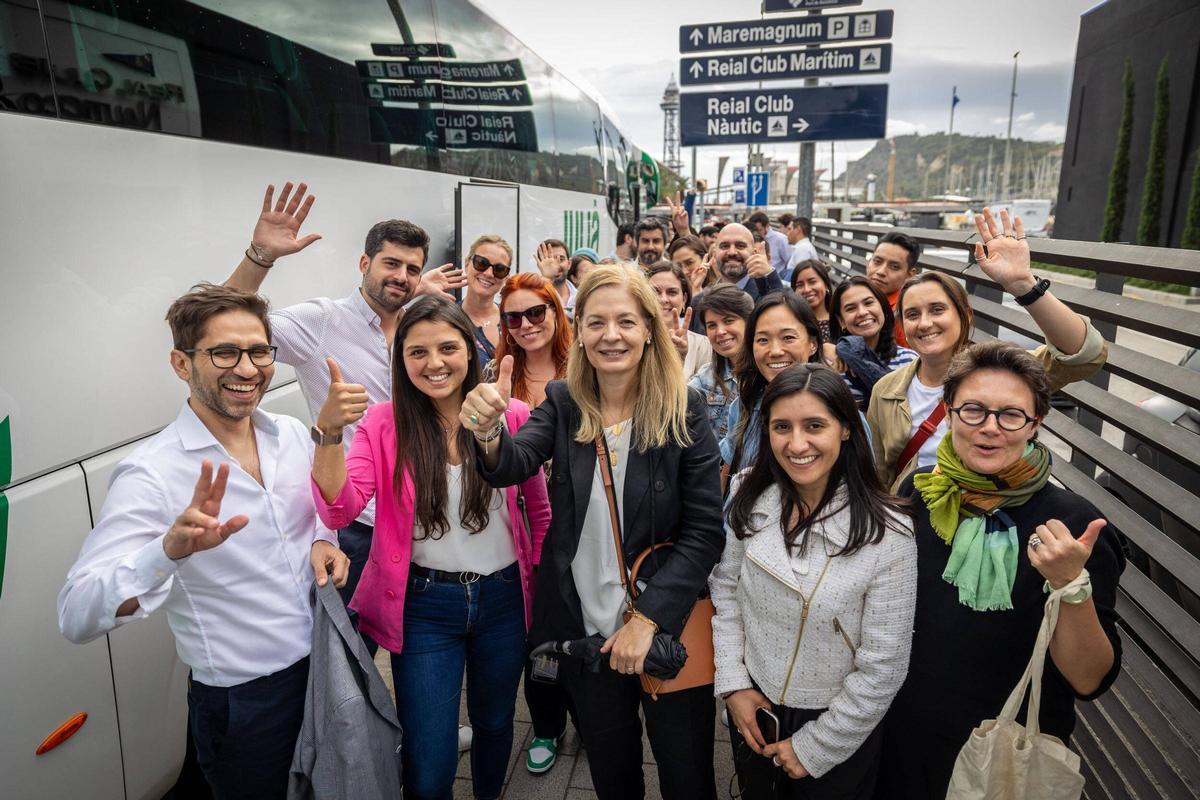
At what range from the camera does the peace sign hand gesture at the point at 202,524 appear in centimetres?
163

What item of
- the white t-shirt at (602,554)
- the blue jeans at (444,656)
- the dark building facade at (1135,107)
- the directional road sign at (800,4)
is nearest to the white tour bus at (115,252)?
the blue jeans at (444,656)

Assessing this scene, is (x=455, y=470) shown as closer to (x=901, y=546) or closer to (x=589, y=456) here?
(x=589, y=456)

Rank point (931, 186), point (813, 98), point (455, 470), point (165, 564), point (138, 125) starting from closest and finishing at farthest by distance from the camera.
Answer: point (165, 564) < point (455, 470) < point (138, 125) < point (813, 98) < point (931, 186)

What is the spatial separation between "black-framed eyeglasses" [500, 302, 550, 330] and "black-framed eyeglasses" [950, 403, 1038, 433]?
1981 millimetres

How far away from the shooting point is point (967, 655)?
76.4 inches

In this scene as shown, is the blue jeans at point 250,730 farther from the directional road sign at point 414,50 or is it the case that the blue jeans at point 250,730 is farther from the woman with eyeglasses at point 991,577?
the directional road sign at point 414,50

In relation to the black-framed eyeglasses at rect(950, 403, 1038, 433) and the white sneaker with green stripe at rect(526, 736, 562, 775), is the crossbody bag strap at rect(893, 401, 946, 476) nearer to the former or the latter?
the black-framed eyeglasses at rect(950, 403, 1038, 433)

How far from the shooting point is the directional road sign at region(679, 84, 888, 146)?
453 inches

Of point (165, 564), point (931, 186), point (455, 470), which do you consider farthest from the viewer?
point (931, 186)

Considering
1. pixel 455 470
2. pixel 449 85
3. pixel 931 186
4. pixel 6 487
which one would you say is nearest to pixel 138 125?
pixel 6 487

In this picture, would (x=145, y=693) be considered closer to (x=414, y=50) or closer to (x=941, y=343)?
(x=941, y=343)

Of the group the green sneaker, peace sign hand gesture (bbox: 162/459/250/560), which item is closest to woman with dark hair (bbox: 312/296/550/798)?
peace sign hand gesture (bbox: 162/459/250/560)

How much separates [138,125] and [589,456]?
214 centimetres

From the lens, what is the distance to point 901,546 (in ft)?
6.50
